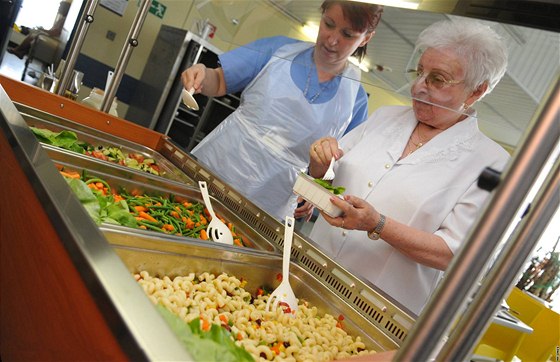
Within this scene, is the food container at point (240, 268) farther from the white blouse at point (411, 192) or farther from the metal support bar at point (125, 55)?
the metal support bar at point (125, 55)

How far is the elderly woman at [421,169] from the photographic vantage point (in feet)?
4.95

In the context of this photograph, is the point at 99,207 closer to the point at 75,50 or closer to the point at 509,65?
the point at 509,65

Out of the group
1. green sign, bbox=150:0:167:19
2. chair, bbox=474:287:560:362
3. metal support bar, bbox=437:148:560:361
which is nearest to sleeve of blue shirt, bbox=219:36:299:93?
metal support bar, bbox=437:148:560:361

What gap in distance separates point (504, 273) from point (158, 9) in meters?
6.88

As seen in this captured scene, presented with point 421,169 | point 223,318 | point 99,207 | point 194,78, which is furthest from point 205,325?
point 194,78

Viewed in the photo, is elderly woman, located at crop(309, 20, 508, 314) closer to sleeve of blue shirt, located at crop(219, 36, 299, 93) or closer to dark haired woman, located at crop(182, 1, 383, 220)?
dark haired woman, located at crop(182, 1, 383, 220)

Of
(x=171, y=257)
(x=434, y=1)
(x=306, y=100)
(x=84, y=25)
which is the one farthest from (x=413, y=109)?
(x=84, y=25)

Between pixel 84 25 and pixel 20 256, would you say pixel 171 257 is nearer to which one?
pixel 20 256

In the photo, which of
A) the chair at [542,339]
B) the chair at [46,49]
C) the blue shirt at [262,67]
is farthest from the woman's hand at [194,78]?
the chair at [46,49]

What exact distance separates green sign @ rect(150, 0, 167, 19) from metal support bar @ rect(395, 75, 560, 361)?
6.83 m

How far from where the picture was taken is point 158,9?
644 cm

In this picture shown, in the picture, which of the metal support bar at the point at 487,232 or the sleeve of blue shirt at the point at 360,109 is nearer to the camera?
the metal support bar at the point at 487,232

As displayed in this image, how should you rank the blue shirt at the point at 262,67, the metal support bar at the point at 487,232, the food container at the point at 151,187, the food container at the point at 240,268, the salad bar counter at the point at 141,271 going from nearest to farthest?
the metal support bar at the point at 487,232 → the salad bar counter at the point at 141,271 → the food container at the point at 240,268 → the food container at the point at 151,187 → the blue shirt at the point at 262,67

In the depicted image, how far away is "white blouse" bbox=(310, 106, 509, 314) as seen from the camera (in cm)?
164
